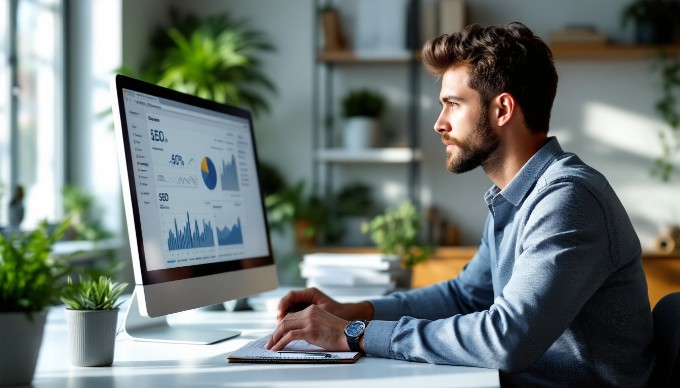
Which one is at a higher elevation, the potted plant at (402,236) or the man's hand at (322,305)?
the potted plant at (402,236)

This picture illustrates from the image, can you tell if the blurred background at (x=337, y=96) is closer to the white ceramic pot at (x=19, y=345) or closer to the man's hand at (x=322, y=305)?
the man's hand at (x=322, y=305)

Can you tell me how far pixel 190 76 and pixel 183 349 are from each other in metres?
2.85

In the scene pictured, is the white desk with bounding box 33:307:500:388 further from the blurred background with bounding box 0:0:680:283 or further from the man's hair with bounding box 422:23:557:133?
the blurred background with bounding box 0:0:680:283

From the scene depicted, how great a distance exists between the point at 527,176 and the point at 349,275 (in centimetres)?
81

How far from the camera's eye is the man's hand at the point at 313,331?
138 cm

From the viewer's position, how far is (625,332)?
4.60 ft

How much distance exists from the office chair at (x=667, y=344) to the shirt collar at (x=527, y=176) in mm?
347

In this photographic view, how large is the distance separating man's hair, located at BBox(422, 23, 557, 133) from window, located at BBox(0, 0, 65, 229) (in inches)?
96.6

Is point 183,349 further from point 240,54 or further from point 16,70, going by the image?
point 240,54

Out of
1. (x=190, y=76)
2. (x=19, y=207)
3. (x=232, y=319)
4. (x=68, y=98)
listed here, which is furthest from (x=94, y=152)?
(x=232, y=319)

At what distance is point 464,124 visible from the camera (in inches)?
65.4

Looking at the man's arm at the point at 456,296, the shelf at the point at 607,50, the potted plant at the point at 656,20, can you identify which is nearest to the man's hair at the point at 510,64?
the man's arm at the point at 456,296

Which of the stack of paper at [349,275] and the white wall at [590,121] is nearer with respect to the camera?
the stack of paper at [349,275]

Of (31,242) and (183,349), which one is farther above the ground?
(31,242)
